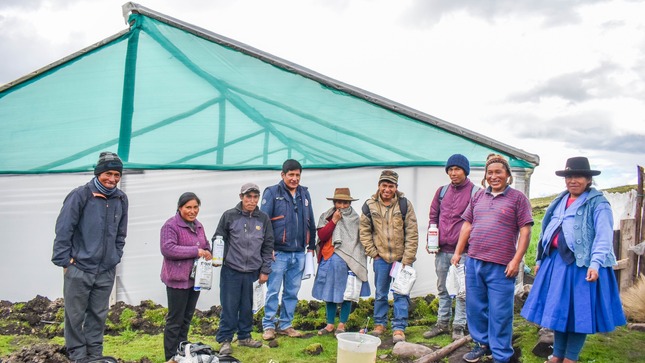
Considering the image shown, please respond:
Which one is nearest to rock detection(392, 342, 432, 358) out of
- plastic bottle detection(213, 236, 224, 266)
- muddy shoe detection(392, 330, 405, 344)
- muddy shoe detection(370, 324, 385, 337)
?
muddy shoe detection(392, 330, 405, 344)

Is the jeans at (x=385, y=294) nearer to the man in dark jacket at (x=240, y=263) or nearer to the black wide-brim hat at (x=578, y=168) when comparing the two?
the man in dark jacket at (x=240, y=263)

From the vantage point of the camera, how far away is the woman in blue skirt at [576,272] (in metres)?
3.83

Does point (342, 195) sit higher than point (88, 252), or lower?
higher

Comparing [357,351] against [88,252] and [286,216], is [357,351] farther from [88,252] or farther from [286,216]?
[88,252]

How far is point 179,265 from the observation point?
4.57 metres

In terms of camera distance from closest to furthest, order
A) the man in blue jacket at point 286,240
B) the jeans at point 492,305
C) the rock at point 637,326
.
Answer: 1. the jeans at point 492,305
2. the rock at point 637,326
3. the man in blue jacket at point 286,240

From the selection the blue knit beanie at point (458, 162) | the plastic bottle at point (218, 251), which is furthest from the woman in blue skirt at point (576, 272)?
the plastic bottle at point (218, 251)

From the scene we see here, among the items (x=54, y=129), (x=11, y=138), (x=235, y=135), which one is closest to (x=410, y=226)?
(x=235, y=135)

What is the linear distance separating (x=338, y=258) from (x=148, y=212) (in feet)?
7.89

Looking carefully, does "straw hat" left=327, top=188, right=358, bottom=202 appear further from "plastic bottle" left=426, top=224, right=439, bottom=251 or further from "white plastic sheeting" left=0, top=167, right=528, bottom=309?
"white plastic sheeting" left=0, top=167, right=528, bottom=309

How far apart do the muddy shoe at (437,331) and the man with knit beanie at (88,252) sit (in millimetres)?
3071

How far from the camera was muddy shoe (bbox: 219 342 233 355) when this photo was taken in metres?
4.94

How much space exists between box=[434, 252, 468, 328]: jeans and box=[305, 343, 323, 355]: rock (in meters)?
1.32

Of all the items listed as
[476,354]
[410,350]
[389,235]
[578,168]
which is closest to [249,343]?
[410,350]
